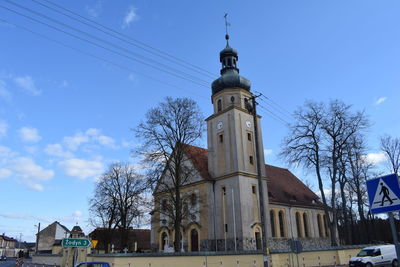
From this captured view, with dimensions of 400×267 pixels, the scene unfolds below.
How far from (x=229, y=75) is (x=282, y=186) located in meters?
17.2

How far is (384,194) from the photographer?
5.01 m

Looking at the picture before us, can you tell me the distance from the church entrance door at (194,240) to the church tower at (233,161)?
2.67m

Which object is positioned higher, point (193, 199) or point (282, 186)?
point (282, 186)

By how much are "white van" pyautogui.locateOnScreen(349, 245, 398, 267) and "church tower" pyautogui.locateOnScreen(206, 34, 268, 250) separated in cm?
1064

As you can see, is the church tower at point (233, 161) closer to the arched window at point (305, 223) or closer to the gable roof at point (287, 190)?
the gable roof at point (287, 190)

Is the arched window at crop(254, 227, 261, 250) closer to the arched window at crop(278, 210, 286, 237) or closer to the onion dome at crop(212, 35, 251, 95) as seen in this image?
the arched window at crop(278, 210, 286, 237)

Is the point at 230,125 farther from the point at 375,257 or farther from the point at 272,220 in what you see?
the point at 375,257

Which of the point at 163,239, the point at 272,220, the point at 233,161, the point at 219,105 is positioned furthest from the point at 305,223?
the point at 219,105

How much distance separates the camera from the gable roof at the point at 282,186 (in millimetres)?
37781

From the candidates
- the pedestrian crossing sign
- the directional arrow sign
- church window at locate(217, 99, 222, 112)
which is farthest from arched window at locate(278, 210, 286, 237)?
the pedestrian crossing sign

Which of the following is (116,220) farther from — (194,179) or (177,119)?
(177,119)

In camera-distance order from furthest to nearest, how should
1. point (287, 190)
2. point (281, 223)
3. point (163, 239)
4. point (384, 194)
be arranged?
point (287, 190) < point (163, 239) < point (281, 223) < point (384, 194)

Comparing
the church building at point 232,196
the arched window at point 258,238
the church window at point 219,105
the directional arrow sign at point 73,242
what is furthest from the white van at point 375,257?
the church window at point 219,105

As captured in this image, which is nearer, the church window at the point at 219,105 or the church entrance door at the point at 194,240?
the church entrance door at the point at 194,240
